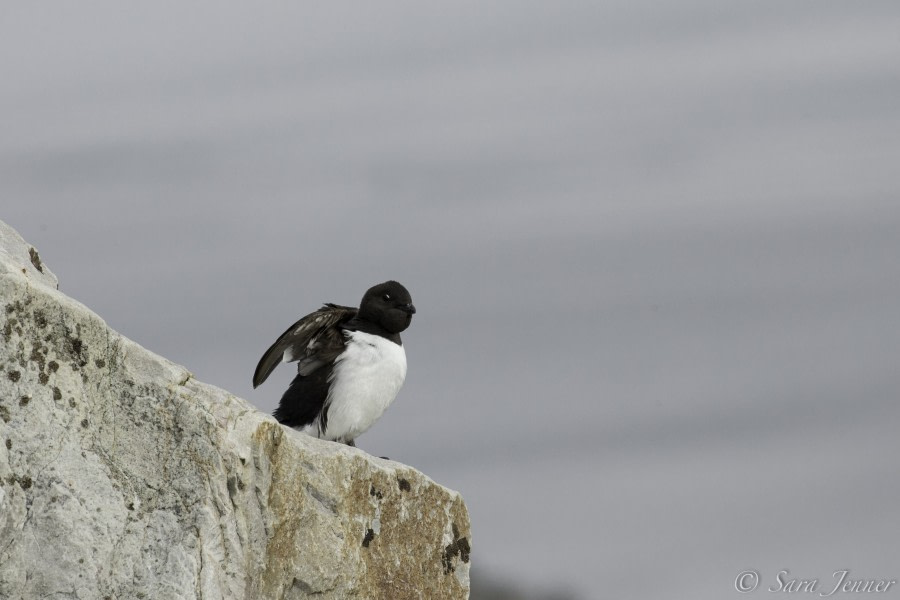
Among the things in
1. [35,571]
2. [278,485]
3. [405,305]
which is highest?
[405,305]

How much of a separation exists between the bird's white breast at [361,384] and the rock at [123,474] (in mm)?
4034

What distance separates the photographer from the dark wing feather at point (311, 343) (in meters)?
14.3

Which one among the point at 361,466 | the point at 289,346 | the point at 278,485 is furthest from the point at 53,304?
the point at 289,346

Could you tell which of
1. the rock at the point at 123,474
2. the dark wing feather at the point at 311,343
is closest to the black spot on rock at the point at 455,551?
the rock at the point at 123,474

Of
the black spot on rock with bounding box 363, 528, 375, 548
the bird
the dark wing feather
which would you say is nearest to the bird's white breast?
the bird

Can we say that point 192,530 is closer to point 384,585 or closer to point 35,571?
point 35,571

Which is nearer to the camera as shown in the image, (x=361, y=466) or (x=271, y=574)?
(x=271, y=574)

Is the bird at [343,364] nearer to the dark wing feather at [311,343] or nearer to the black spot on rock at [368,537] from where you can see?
the dark wing feather at [311,343]

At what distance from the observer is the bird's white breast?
47.7 ft

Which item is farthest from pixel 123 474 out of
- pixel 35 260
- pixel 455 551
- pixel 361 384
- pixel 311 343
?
pixel 311 343

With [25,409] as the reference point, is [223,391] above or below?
above

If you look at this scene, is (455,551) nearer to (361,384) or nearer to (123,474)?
(361,384)

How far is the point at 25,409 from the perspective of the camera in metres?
9.04

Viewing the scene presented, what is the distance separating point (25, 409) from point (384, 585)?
3899mm
